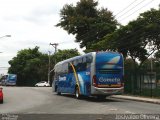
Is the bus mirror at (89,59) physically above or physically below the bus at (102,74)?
above

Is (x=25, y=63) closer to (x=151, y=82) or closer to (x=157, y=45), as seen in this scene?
(x=157, y=45)

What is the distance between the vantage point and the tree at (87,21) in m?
53.9

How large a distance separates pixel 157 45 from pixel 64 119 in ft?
101

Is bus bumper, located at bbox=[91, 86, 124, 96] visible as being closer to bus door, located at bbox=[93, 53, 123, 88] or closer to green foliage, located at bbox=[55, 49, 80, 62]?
bus door, located at bbox=[93, 53, 123, 88]

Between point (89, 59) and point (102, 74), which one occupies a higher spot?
point (89, 59)

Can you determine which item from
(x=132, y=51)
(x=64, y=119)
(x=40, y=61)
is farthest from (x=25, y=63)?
(x=64, y=119)

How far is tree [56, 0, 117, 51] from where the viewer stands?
177 feet

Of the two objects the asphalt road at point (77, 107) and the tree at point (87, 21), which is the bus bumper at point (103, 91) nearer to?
the asphalt road at point (77, 107)

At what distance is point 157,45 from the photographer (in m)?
45.4

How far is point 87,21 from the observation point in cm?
5456

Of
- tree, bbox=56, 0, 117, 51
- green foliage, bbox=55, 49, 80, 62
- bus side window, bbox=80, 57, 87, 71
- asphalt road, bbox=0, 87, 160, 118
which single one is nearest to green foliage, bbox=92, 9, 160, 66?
tree, bbox=56, 0, 117, 51

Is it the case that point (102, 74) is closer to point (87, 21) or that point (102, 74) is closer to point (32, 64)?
point (87, 21)

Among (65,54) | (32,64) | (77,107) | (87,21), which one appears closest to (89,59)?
(77,107)

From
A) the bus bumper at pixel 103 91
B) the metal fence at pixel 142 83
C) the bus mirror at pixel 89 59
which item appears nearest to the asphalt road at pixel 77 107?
the bus bumper at pixel 103 91
